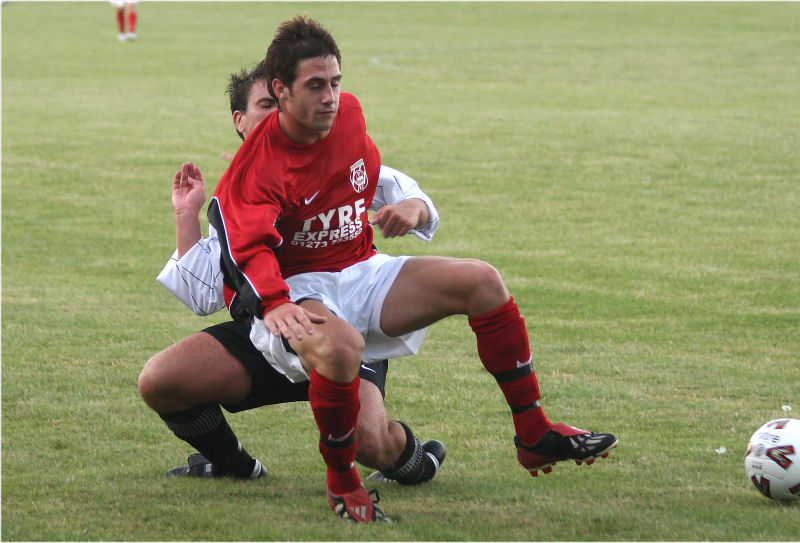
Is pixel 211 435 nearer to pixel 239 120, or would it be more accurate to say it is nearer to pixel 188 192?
pixel 188 192

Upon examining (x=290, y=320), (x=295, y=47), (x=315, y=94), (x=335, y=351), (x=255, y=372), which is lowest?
(x=255, y=372)

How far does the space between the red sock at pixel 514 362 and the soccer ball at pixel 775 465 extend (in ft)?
2.58

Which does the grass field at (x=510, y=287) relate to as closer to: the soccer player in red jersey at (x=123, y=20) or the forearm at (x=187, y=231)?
the forearm at (x=187, y=231)

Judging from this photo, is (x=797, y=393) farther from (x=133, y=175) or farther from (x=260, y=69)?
(x=133, y=175)

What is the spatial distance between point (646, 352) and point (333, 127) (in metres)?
3.12

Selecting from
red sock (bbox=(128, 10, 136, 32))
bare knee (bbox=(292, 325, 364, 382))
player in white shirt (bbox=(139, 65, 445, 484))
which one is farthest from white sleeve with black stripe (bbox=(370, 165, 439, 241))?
red sock (bbox=(128, 10, 136, 32))

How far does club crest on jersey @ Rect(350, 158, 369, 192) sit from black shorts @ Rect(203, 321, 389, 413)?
700 millimetres

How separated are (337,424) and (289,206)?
83 centimetres

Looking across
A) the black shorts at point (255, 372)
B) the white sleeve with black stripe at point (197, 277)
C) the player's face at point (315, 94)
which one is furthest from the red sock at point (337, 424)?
the player's face at point (315, 94)

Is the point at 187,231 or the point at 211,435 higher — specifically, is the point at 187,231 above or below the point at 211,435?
above

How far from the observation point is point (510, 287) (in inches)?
352

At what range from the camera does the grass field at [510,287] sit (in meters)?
4.50

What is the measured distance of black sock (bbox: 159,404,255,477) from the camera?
476cm

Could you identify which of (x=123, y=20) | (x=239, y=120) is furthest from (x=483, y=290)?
(x=123, y=20)
